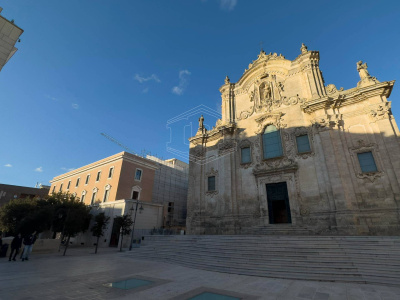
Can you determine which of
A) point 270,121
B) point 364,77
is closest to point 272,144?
point 270,121

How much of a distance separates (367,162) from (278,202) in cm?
684

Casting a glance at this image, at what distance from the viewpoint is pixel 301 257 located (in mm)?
9719

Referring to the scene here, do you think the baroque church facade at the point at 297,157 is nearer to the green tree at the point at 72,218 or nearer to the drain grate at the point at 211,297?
the drain grate at the point at 211,297

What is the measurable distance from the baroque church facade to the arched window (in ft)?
0.30

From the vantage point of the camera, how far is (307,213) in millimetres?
15250

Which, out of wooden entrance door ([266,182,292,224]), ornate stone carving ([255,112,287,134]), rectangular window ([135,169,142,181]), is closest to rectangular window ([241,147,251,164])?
ornate stone carving ([255,112,287,134])

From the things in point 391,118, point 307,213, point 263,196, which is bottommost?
point 307,213

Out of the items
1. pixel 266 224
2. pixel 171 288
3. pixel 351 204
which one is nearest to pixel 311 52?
pixel 351 204

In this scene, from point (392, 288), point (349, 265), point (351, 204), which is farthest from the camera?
point (351, 204)

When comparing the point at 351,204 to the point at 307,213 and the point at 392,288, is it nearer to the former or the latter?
the point at 307,213

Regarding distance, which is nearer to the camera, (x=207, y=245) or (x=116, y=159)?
(x=207, y=245)

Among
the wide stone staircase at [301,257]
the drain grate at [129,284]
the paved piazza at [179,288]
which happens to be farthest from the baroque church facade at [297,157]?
the drain grate at [129,284]

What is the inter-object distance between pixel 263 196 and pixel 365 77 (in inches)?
488

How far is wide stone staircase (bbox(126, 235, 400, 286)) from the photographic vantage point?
320 inches
